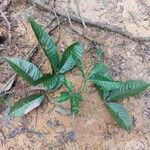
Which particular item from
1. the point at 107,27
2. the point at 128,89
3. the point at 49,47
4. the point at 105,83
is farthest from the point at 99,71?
the point at 107,27

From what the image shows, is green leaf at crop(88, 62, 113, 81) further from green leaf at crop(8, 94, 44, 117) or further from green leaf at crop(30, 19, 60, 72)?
green leaf at crop(8, 94, 44, 117)

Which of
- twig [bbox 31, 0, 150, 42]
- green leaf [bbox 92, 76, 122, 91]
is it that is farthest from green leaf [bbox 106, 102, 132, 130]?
twig [bbox 31, 0, 150, 42]

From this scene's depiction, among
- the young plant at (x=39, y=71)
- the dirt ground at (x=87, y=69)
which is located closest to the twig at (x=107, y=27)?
the dirt ground at (x=87, y=69)

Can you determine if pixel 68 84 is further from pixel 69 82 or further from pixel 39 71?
pixel 39 71

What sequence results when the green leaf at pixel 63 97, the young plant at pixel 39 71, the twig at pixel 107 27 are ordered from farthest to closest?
1. the twig at pixel 107 27
2. the young plant at pixel 39 71
3. the green leaf at pixel 63 97

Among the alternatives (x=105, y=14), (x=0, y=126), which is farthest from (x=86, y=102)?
(x=105, y=14)

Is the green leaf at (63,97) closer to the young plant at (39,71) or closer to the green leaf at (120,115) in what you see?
the young plant at (39,71)

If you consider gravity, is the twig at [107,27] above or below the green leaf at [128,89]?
above

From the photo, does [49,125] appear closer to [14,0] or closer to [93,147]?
[93,147]
